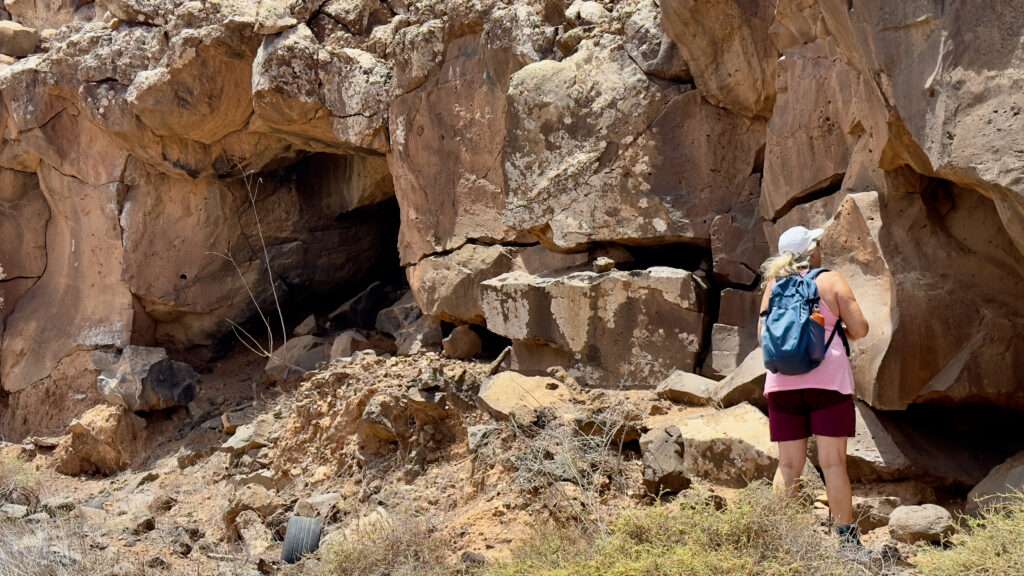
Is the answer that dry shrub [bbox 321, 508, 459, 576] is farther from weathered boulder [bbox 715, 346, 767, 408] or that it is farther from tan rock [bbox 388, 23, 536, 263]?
tan rock [bbox 388, 23, 536, 263]

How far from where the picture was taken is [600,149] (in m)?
6.00

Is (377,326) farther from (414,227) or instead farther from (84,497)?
(84,497)

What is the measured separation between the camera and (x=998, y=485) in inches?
149

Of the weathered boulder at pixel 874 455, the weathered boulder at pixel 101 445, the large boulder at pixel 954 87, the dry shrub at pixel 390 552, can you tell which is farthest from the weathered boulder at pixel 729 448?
the weathered boulder at pixel 101 445

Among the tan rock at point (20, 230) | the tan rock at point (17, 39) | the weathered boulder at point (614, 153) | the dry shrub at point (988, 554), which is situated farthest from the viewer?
the tan rock at point (20, 230)

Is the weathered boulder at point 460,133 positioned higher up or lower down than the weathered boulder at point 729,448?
higher up

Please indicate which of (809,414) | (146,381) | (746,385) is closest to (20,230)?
(146,381)

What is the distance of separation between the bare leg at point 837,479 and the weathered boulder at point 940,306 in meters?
0.76

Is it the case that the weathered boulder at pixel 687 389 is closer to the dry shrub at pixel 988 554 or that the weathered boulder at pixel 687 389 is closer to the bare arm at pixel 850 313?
the bare arm at pixel 850 313

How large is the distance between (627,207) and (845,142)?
1.36 metres

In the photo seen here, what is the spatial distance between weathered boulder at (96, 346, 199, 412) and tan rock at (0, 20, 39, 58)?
2697 millimetres

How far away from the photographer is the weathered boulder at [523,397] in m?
5.10

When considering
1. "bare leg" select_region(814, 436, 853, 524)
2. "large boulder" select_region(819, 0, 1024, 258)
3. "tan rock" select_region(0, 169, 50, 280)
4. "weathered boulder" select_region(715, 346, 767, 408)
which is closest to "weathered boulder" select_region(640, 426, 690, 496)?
"weathered boulder" select_region(715, 346, 767, 408)

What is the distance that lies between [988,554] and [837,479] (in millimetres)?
587
